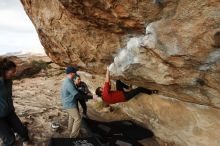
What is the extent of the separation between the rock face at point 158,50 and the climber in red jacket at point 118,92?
28cm

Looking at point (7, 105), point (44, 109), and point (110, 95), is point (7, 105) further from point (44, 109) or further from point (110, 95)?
point (44, 109)

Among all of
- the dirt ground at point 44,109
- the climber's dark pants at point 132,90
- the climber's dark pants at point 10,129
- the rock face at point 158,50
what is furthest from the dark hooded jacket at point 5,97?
the climber's dark pants at point 132,90

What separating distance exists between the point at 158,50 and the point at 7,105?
3116mm

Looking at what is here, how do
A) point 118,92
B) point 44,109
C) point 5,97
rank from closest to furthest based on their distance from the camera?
1. point 5,97
2. point 118,92
3. point 44,109

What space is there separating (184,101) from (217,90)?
1.34 metres

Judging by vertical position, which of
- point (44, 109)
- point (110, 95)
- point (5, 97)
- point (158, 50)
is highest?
point (158, 50)

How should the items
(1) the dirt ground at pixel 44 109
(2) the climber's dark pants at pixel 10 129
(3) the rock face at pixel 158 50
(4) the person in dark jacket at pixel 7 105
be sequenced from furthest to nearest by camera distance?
(1) the dirt ground at pixel 44 109
(2) the climber's dark pants at pixel 10 129
(4) the person in dark jacket at pixel 7 105
(3) the rock face at pixel 158 50

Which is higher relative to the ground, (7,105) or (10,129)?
(7,105)

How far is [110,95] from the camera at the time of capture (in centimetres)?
854

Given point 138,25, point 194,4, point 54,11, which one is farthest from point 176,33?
point 54,11

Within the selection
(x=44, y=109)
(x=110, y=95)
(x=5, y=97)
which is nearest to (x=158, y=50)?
(x=110, y=95)

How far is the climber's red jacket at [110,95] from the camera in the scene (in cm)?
849

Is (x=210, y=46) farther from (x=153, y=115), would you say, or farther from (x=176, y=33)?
(x=153, y=115)

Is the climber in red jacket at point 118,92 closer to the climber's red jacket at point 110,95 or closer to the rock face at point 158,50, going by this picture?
the climber's red jacket at point 110,95
